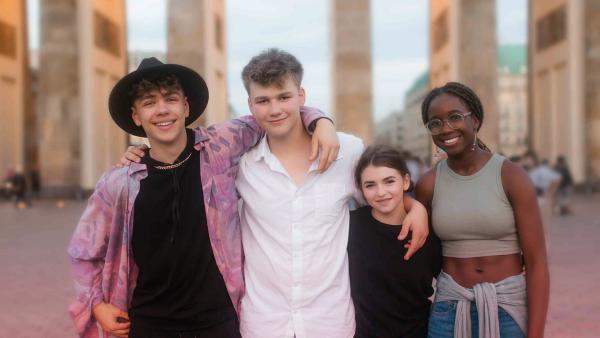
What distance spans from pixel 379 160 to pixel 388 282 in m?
0.56

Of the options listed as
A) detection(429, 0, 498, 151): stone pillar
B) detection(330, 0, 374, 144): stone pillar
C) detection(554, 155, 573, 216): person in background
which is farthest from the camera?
detection(429, 0, 498, 151): stone pillar

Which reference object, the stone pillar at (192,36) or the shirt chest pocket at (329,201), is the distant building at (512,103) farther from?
the shirt chest pocket at (329,201)

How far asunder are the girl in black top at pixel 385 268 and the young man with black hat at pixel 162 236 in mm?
320

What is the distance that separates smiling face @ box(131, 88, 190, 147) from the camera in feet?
10.5

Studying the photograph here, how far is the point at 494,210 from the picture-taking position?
9.91 feet

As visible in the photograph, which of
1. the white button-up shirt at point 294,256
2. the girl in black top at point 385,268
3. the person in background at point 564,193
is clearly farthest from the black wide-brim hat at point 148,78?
the person in background at point 564,193

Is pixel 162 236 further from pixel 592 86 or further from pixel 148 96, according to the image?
pixel 592 86

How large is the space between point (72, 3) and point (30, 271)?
1856cm

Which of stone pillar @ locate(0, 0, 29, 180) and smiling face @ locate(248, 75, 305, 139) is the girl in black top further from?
stone pillar @ locate(0, 0, 29, 180)

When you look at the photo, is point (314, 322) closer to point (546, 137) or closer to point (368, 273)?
point (368, 273)

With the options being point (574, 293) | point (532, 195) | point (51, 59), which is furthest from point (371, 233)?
point (51, 59)

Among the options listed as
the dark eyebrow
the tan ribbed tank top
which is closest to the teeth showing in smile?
the tan ribbed tank top

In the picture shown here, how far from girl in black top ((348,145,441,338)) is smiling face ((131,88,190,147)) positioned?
0.85 metres

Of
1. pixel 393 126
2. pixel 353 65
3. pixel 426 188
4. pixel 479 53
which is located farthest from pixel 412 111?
pixel 426 188
